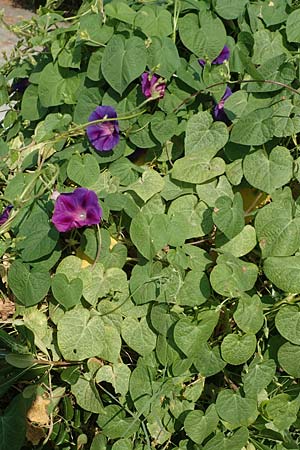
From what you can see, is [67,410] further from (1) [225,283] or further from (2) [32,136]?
(2) [32,136]

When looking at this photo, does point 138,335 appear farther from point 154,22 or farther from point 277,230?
point 154,22

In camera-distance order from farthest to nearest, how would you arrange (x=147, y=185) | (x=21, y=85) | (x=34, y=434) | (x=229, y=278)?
(x=21, y=85)
(x=34, y=434)
(x=147, y=185)
(x=229, y=278)

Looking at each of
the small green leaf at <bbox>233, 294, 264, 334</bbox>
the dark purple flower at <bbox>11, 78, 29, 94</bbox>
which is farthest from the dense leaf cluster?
the dark purple flower at <bbox>11, 78, 29, 94</bbox>

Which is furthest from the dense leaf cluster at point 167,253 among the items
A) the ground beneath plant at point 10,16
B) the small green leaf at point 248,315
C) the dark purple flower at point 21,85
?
the ground beneath plant at point 10,16

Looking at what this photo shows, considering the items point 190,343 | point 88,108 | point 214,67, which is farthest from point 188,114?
point 190,343

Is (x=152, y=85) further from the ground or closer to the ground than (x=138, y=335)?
further from the ground

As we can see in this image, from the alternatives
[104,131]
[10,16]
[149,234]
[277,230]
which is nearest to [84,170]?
[104,131]

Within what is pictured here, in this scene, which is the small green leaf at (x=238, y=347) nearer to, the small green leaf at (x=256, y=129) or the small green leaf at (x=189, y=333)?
the small green leaf at (x=189, y=333)
